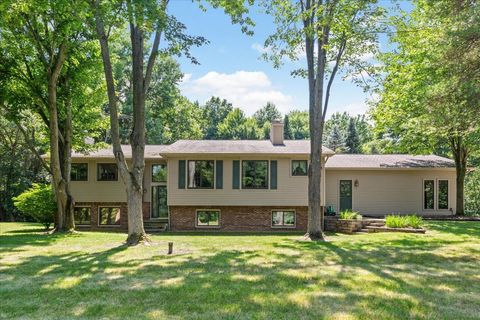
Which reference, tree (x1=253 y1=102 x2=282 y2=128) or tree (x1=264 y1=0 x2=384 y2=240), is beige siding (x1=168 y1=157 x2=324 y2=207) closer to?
tree (x1=264 y1=0 x2=384 y2=240)

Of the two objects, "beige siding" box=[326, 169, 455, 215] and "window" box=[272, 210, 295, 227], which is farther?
"beige siding" box=[326, 169, 455, 215]

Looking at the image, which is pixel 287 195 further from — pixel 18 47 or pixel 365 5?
pixel 18 47

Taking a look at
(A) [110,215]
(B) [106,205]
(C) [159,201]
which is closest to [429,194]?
A: (C) [159,201]

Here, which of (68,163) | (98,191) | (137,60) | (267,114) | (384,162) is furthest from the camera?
(267,114)

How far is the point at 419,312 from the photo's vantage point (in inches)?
205

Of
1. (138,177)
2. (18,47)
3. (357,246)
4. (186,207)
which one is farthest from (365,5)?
(18,47)

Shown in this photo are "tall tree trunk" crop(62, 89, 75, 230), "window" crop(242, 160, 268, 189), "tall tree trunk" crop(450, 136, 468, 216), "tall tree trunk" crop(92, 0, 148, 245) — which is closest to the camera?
"tall tree trunk" crop(92, 0, 148, 245)

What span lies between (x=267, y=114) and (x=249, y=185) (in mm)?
51342

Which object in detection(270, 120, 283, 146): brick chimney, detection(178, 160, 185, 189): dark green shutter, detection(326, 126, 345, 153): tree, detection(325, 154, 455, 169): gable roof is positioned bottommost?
detection(178, 160, 185, 189): dark green shutter

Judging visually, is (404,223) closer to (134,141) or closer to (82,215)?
(134,141)

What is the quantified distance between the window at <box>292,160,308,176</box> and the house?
1.7 inches

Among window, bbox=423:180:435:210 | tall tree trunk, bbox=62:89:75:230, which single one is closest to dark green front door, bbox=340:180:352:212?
window, bbox=423:180:435:210

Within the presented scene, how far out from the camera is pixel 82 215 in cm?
1992

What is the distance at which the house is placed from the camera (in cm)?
1752
